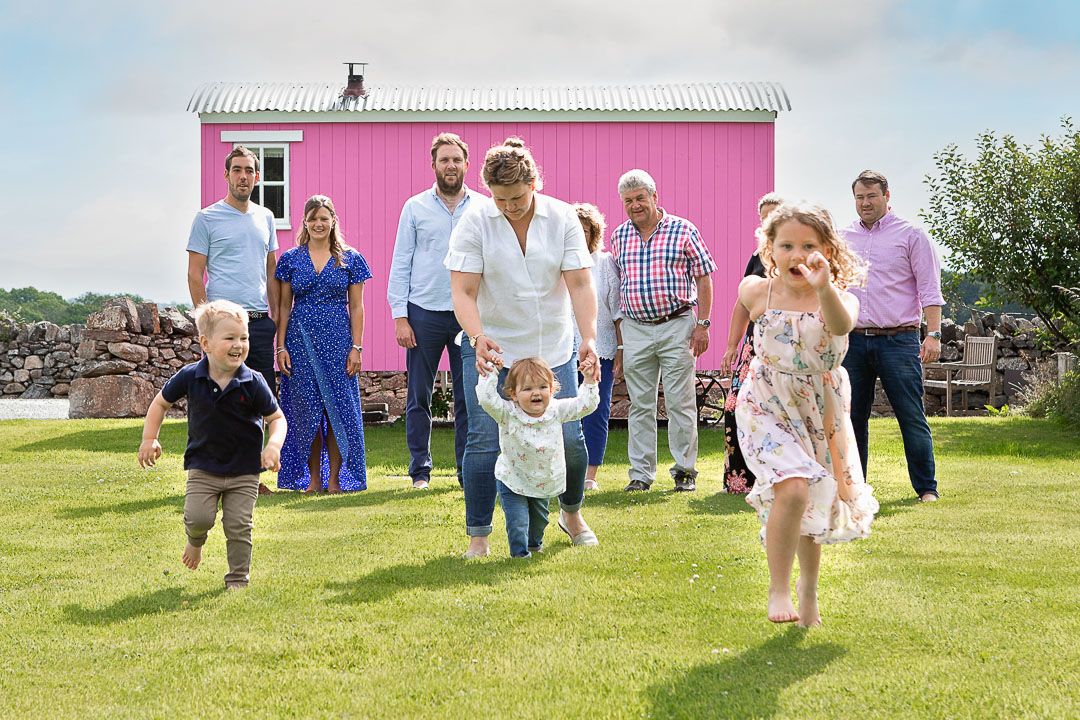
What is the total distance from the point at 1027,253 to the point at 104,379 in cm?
1224

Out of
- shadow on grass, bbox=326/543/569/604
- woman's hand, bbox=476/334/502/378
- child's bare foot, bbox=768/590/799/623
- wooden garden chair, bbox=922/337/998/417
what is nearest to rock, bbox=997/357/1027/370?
wooden garden chair, bbox=922/337/998/417

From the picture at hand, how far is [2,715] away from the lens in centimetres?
267

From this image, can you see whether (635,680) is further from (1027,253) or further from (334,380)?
(1027,253)

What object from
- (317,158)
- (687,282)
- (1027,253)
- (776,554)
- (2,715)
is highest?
(317,158)

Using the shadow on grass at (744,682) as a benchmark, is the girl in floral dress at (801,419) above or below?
above

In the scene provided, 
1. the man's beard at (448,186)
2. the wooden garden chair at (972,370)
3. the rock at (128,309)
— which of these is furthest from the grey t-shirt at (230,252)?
the wooden garden chair at (972,370)

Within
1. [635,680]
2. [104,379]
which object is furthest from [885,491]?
[104,379]

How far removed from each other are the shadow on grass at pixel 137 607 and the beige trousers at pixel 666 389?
3348 mm

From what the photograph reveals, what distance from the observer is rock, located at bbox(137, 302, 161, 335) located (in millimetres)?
13883

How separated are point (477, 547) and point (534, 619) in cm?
111

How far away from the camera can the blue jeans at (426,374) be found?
6480 mm

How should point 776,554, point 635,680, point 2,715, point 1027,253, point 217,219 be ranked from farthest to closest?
point 1027,253 < point 217,219 < point 776,554 < point 635,680 < point 2,715

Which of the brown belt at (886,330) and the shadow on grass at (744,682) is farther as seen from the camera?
the brown belt at (886,330)

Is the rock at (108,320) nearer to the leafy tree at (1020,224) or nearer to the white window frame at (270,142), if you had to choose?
the white window frame at (270,142)
